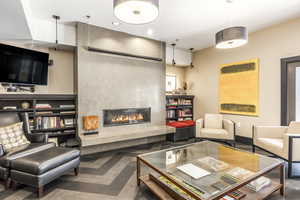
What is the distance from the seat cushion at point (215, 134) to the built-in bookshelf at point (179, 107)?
48.6 inches

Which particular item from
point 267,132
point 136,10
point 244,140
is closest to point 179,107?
point 244,140

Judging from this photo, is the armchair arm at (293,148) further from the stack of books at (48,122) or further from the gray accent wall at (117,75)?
the stack of books at (48,122)

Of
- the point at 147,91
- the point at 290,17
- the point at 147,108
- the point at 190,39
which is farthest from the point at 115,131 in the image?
the point at 290,17

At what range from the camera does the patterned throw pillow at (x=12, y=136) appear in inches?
87.4

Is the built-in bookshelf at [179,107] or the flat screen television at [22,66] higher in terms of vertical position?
the flat screen television at [22,66]

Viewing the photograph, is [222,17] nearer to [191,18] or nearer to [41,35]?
[191,18]

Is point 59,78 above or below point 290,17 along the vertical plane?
below

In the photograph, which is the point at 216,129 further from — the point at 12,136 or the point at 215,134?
the point at 12,136

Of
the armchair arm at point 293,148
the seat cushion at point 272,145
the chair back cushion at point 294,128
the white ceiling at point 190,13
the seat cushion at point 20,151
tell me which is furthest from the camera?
the chair back cushion at point 294,128

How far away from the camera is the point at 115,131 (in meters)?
3.62

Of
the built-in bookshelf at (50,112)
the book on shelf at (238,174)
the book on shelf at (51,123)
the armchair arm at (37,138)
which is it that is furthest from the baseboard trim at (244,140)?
the armchair arm at (37,138)

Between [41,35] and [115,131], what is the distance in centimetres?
249

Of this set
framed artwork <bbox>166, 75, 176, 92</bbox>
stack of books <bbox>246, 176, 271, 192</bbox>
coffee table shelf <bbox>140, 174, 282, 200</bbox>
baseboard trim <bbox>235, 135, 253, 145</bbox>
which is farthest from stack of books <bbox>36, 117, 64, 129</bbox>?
baseboard trim <bbox>235, 135, 253, 145</bbox>

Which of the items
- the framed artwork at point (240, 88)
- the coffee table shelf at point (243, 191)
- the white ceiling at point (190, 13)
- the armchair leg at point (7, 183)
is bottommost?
the armchair leg at point (7, 183)
